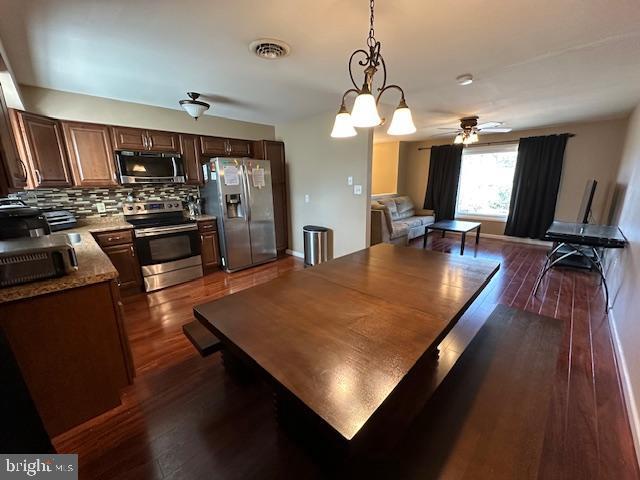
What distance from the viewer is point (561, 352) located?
202 cm

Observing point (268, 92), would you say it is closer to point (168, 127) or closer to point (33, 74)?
point (168, 127)

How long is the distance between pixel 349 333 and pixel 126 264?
10.1ft

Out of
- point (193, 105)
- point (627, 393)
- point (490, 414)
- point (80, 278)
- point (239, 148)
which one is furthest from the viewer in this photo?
point (239, 148)

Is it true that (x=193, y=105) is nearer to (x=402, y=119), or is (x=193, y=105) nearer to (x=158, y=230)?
(x=158, y=230)

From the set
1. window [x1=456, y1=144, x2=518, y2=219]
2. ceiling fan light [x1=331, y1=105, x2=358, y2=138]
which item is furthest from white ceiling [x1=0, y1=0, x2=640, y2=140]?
→ window [x1=456, y1=144, x2=518, y2=219]

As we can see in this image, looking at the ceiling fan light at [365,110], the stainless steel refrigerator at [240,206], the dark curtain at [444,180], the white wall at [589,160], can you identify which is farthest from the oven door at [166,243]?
the white wall at [589,160]

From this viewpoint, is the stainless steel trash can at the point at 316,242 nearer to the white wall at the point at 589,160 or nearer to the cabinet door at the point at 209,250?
the cabinet door at the point at 209,250

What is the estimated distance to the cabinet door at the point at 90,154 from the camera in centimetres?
273

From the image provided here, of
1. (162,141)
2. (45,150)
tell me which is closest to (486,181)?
(162,141)

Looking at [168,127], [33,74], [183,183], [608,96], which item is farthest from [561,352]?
[33,74]

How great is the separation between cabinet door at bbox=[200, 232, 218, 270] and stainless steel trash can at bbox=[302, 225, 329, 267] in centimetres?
135

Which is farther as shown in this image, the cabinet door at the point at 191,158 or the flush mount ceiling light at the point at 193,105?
the cabinet door at the point at 191,158

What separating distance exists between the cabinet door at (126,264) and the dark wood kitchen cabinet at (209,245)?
0.78m

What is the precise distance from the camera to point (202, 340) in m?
1.43
